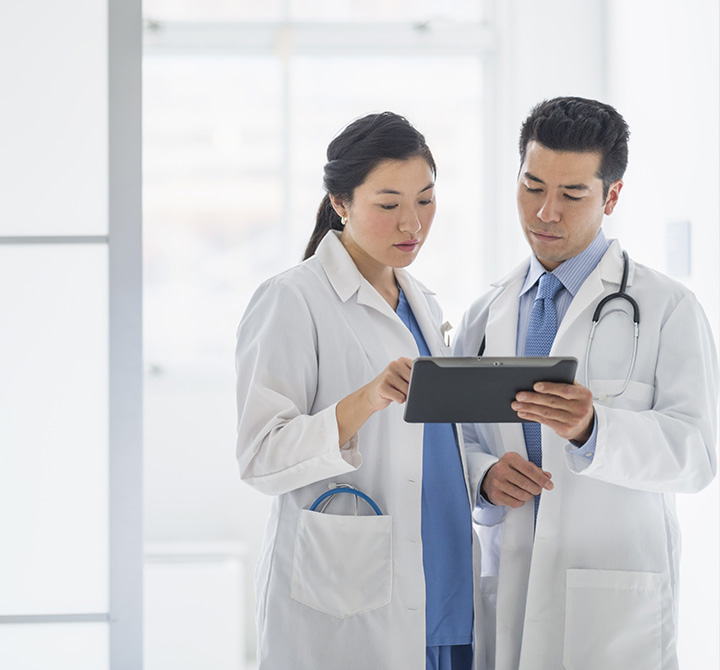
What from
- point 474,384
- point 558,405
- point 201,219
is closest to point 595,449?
point 558,405

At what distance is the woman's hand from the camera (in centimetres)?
117

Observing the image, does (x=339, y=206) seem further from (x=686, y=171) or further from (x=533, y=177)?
(x=686, y=171)

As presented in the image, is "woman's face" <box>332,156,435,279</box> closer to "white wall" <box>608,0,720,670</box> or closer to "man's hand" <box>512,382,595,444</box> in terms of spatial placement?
"man's hand" <box>512,382,595,444</box>

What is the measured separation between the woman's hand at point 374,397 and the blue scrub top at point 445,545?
0.24 m

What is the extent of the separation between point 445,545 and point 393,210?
0.63m

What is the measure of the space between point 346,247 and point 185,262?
186 centimetres

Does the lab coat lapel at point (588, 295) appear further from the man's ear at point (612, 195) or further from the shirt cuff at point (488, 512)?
the shirt cuff at point (488, 512)

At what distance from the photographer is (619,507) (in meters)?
1.34

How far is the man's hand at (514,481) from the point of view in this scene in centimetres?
135

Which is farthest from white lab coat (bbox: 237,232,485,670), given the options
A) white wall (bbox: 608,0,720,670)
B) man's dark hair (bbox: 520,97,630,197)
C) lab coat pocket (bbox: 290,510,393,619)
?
white wall (bbox: 608,0,720,670)

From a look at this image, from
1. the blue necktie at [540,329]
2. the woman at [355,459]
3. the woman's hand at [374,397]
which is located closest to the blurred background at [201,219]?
the woman at [355,459]

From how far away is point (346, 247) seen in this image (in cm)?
154

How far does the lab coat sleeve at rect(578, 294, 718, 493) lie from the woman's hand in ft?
1.07

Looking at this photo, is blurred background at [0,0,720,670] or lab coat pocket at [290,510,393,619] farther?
blurred background at [0,0,720,670]
